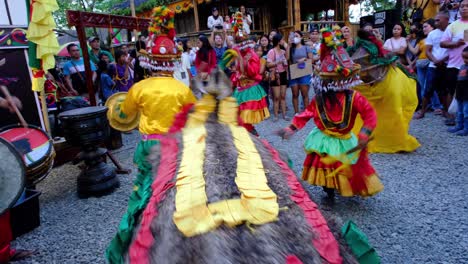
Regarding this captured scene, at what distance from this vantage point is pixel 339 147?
3.09 m

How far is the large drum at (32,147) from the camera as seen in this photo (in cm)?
318

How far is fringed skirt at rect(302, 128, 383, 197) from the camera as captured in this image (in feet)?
9.75

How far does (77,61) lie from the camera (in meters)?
6.17

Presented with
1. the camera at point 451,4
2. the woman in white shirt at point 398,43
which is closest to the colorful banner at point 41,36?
the woman in white shirt at point 398,43

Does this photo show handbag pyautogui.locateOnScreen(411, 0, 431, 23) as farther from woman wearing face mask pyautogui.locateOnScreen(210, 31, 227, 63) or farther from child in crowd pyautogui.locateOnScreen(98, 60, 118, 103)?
child in crowd pyautogui.locateOnScreen(98, 60, 118, 103)

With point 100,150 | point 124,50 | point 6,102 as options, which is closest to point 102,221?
point 100,150

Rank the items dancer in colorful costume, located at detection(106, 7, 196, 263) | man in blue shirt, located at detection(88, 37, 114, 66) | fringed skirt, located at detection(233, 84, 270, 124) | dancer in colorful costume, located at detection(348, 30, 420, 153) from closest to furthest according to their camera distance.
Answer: dancer in colorful costume, located at detection(106, 7, 196, 263)
dancer in colorful costume, located at detection(348, 30, 420, 153)
fringed skirt, located at detection(233, 84, 270, 124)
man in blue shirt, located at detection(88, 37, 114, 66)

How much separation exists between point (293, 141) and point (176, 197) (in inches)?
182

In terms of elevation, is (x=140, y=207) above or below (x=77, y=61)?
below

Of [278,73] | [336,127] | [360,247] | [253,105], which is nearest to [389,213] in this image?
[336,127]

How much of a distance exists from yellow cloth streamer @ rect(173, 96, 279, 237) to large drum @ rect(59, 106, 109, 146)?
2.59 m

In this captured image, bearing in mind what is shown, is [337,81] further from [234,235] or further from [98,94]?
[98,94]

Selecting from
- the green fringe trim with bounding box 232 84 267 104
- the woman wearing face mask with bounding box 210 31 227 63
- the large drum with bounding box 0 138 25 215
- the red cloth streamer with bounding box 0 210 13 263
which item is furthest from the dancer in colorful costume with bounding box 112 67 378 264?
the woman wearing face mask with bounding box 210 31 227 63

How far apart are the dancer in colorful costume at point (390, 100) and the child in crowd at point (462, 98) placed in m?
0.88
